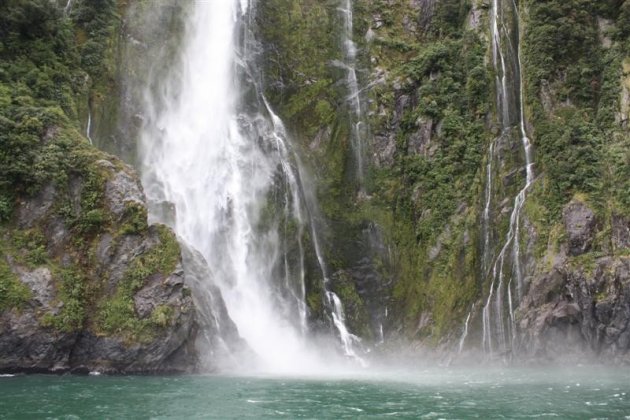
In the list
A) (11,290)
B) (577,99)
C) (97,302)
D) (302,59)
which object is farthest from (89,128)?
(577,99)

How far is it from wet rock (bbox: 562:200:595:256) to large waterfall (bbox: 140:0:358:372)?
410 inches

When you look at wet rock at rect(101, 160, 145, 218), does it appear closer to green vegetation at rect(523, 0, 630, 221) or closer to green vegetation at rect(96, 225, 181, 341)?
green vegetation at rect(96, 225, 181, 341)

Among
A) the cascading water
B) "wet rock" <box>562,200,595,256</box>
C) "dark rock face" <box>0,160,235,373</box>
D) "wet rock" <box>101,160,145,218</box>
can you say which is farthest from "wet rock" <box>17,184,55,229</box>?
"wet rock" <box>562,200,595,256</box>

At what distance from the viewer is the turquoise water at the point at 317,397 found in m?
13.1

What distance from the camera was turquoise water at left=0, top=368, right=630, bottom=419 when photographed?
1312cm

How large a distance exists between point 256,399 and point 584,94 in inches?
866

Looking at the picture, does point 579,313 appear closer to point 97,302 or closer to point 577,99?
point 577,99

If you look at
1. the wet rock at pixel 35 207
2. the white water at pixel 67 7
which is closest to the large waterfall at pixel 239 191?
the wet rock at pixel 35 207

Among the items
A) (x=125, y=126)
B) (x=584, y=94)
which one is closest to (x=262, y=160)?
(x=125, y=126)

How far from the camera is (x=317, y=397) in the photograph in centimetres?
1551

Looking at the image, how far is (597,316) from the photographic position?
22.8 m

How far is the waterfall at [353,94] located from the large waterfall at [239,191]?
11.3 ft

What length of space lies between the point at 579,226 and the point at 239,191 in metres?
15.3

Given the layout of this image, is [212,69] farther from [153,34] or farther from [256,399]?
[256,399]
